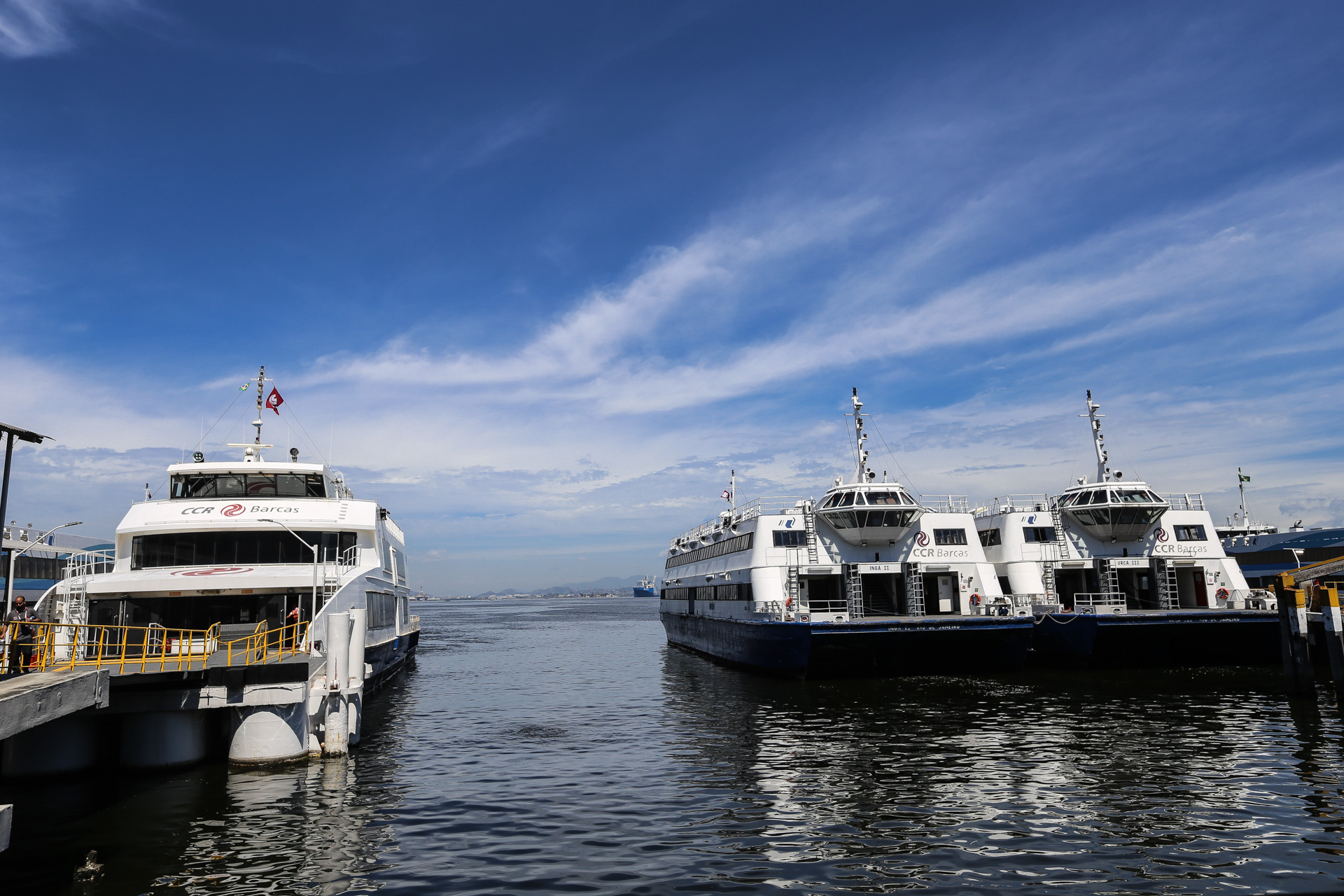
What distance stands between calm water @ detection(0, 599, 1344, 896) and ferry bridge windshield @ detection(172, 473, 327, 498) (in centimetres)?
987

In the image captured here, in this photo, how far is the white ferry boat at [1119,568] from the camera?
3441cm

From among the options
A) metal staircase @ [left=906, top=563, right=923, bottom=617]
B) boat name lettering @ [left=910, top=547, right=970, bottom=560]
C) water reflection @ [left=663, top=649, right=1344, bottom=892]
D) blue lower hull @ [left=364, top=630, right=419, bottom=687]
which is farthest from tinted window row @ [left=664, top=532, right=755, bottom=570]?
blue lower hull @ [left=364, top=630, right=419, bottom=687]

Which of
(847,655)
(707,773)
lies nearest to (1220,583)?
(847,655)

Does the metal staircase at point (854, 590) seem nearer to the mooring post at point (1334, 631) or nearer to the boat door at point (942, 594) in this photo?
the boat door at point (942, 594)

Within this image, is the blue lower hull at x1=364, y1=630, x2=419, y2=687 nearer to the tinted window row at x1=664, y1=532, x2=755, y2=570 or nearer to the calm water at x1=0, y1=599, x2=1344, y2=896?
the calm water at x1=0, y1=599, x2=1344, y2=896

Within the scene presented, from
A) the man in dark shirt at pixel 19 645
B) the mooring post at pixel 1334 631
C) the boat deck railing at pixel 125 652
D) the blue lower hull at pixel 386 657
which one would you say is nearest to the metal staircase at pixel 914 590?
A: the mooring post at pixel 1334 631

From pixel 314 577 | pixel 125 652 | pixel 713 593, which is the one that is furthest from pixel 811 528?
pixel 125 652

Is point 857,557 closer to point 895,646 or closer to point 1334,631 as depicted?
point 895,646

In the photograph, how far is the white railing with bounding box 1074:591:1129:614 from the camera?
36.2m

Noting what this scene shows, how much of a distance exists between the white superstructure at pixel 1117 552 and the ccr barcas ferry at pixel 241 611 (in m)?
30.3

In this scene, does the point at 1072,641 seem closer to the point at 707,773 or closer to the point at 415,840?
the point at 707,773

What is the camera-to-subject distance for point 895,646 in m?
31.6

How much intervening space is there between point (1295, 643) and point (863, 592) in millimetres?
16875

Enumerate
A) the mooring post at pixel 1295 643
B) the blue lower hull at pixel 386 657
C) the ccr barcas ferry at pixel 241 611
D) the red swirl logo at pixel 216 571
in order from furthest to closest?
the blue lower hull at pixel 386 657 → the mooring post at pixel 1295 643 → the red swirl logo at pixel 216 571 → the ccr barcas ferry at pixel 241 611
